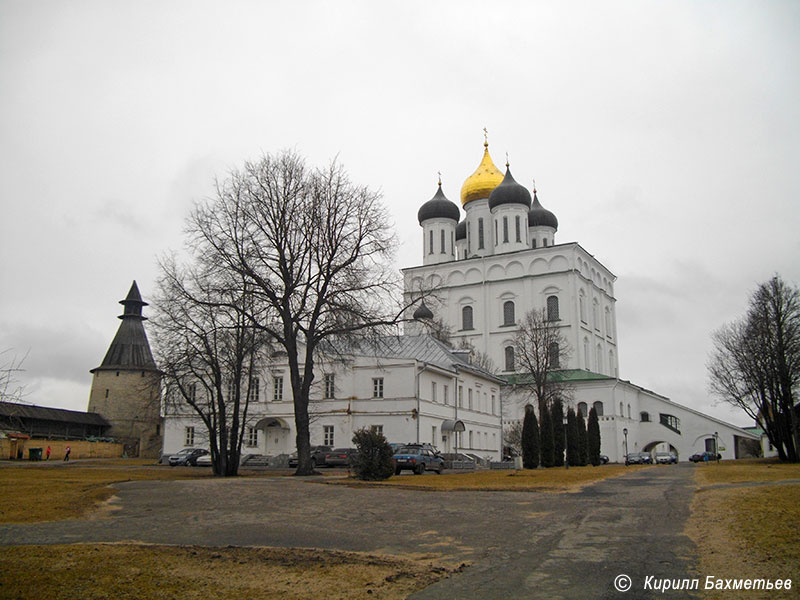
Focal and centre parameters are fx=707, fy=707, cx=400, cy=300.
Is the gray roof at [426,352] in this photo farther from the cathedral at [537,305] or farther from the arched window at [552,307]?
the arched window at [552,307]

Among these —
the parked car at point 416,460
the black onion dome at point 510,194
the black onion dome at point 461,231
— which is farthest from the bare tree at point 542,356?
the black onion dome at point 461,231

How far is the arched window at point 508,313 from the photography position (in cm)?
7294

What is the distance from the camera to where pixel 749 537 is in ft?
31.6

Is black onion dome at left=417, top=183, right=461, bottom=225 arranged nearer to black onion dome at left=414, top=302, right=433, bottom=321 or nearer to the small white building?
the small white building

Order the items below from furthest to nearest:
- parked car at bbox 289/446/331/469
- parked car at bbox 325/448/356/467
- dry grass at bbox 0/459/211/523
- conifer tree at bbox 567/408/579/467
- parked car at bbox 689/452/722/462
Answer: parked car at bbox 689/452/722/462 → conifer tree at bbox 567/408/579/467 → parked car at bbox 289/446/331/469 → parked car at bbox 325/448/356/467 → dry grass at bbox 0/459/211/523

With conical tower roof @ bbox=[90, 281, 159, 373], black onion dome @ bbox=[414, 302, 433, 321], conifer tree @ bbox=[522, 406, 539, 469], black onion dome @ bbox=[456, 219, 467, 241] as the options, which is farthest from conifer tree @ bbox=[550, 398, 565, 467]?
black onion dome @ bbox=[456, 219, 467, 241]

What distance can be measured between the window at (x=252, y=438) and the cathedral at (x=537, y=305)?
76.2 feet

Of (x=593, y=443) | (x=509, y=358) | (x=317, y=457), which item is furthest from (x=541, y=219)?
(x=317, y=457)

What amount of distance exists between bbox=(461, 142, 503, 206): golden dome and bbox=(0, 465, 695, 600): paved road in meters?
65.6

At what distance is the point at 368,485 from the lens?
21719 mm

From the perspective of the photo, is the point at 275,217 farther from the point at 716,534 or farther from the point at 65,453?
the point at 65,453

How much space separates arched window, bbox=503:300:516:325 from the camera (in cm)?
7294

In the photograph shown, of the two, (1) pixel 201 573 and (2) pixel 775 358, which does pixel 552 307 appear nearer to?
(2) pixel 775 358

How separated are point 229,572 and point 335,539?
273 cm
